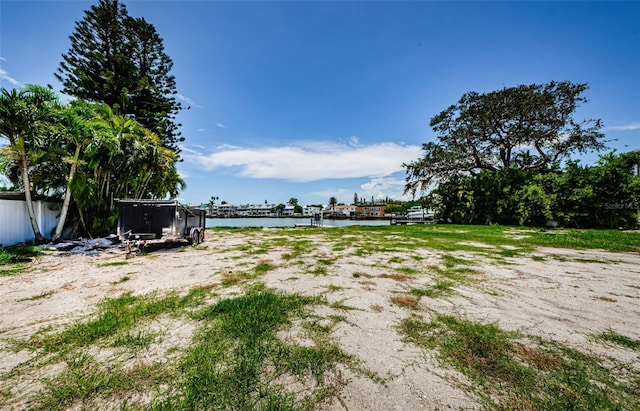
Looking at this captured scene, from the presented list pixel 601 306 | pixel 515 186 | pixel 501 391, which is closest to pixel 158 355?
pixel 501 391

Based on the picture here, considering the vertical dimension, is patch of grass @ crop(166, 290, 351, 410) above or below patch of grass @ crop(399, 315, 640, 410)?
above

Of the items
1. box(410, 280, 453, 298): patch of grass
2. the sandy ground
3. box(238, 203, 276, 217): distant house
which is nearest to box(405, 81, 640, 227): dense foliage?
the sandy ground

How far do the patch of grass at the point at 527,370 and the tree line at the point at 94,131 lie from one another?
37.0ft

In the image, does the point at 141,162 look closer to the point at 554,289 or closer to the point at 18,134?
the point at 18,134

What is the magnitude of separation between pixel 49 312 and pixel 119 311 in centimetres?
89

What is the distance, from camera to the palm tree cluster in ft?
23.9

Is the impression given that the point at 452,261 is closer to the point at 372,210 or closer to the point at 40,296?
the point at 40,296

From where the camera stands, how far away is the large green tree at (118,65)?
50.4ft

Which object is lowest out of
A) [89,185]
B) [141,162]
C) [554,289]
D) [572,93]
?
[554,289]

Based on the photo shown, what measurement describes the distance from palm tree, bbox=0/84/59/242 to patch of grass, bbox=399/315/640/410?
11439 mm

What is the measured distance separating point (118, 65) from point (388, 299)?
22.3m

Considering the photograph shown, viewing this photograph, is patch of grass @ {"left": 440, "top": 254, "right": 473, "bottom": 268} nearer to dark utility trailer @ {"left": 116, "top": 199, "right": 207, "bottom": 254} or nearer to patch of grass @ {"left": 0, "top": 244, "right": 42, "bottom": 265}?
dark utility trailer @ {"left": 116, "top": 199, "right": 207, "bottom": 254}

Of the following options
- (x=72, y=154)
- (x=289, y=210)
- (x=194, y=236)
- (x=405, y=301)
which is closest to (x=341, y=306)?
(x=405, y=301)

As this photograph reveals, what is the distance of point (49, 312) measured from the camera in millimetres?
3029
